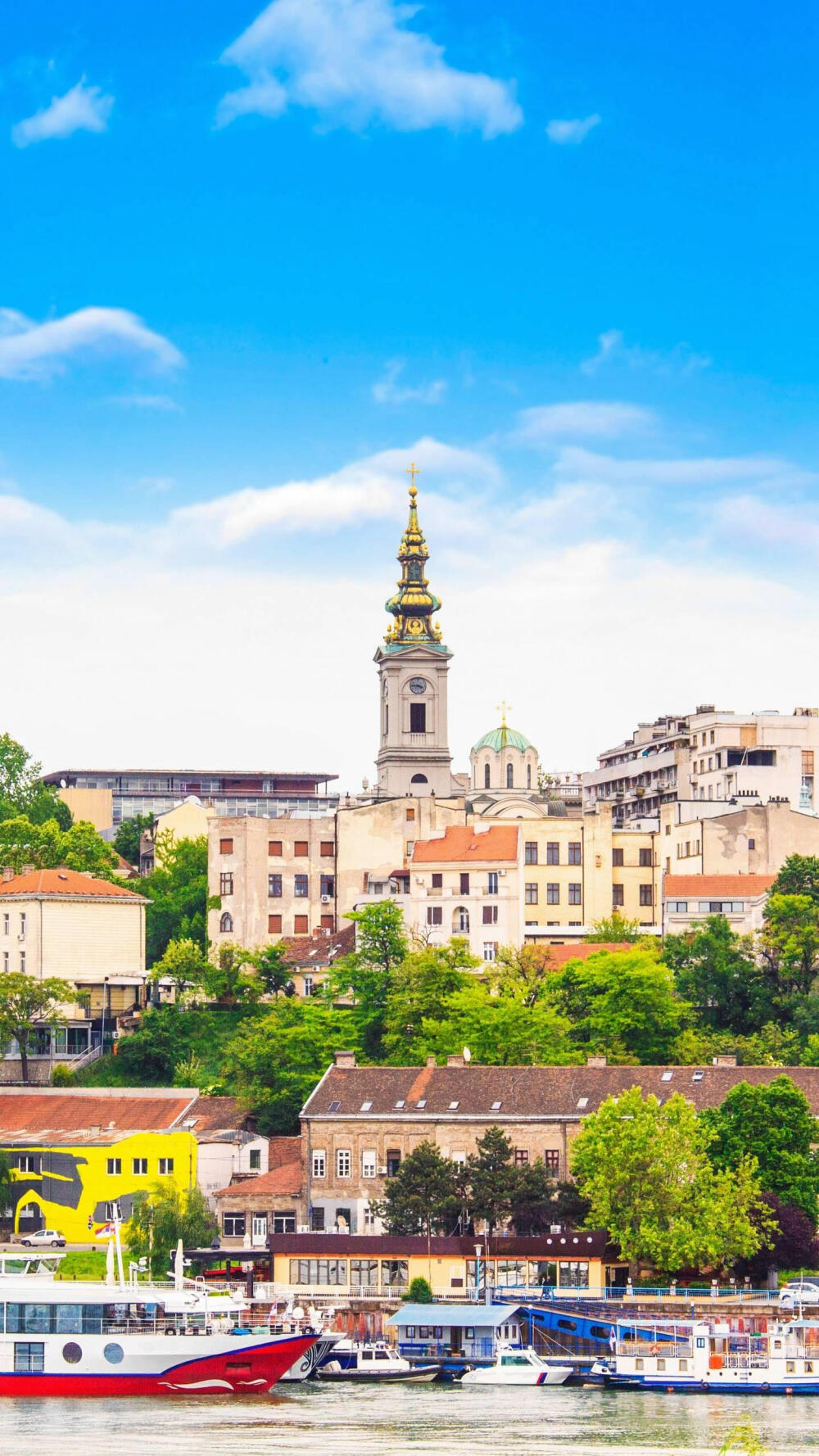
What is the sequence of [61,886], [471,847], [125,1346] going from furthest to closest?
1. [61,886]
2. [471,847]
3. [125,1346]

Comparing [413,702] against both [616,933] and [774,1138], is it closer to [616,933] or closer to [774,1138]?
[616,933]

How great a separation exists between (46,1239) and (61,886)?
27161 millimetres

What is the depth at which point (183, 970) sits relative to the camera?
112 m

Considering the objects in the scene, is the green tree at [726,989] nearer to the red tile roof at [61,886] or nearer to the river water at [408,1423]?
the red tile roof at [61,886]

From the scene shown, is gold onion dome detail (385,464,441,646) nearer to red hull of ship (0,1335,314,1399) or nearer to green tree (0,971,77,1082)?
green tree (0,971,77,1082)

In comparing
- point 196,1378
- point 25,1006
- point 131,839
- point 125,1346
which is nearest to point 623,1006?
point 25,1006

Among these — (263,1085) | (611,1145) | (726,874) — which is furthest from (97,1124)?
(726,874)

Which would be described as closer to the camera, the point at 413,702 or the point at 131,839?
the point at 413,702

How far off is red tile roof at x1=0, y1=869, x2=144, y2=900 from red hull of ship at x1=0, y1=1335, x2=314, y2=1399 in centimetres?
4291

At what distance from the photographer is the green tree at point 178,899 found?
121 metres

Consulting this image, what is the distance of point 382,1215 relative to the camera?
83312 millimetres

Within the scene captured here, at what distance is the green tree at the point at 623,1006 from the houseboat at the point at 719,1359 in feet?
77.8

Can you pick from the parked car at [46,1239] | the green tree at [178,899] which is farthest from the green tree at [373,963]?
the parked car at [46,1239]

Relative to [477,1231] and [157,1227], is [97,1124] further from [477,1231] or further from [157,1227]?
[477,1231]
